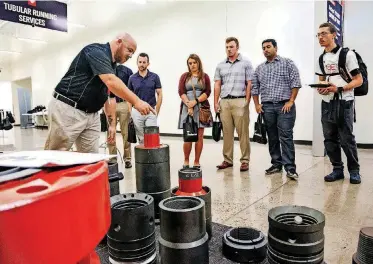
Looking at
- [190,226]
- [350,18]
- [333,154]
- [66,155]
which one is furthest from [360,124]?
[66,155]

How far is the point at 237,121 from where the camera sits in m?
3.51

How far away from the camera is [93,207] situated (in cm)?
60

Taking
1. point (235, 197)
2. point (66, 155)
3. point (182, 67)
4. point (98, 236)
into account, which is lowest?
point (235, 197)

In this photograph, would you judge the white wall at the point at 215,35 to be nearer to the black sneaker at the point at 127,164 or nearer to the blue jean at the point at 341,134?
the blue jean at the point at 341,134

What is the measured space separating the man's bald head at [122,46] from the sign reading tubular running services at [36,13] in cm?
340

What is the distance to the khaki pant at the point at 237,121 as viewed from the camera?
137 inches

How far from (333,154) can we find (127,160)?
243cm

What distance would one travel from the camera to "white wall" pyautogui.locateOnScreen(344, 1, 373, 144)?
184 inches

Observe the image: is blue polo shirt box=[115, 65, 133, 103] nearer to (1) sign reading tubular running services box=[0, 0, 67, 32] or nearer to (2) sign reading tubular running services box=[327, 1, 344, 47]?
(1) sign reading tubular running services box=[0, 0, 67, 32]

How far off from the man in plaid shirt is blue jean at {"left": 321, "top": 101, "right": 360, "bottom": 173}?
34 cm

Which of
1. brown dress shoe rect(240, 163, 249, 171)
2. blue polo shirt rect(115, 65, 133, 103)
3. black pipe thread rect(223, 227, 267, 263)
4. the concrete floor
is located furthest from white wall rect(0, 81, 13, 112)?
black pipe thread rect(223, 227, 267, 263)

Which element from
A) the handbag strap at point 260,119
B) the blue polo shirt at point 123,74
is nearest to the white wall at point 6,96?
the blue polo shirt at point 123,74

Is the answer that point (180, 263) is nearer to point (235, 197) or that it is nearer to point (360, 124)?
point (235, 197)

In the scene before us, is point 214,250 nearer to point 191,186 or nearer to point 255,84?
point 191,186
